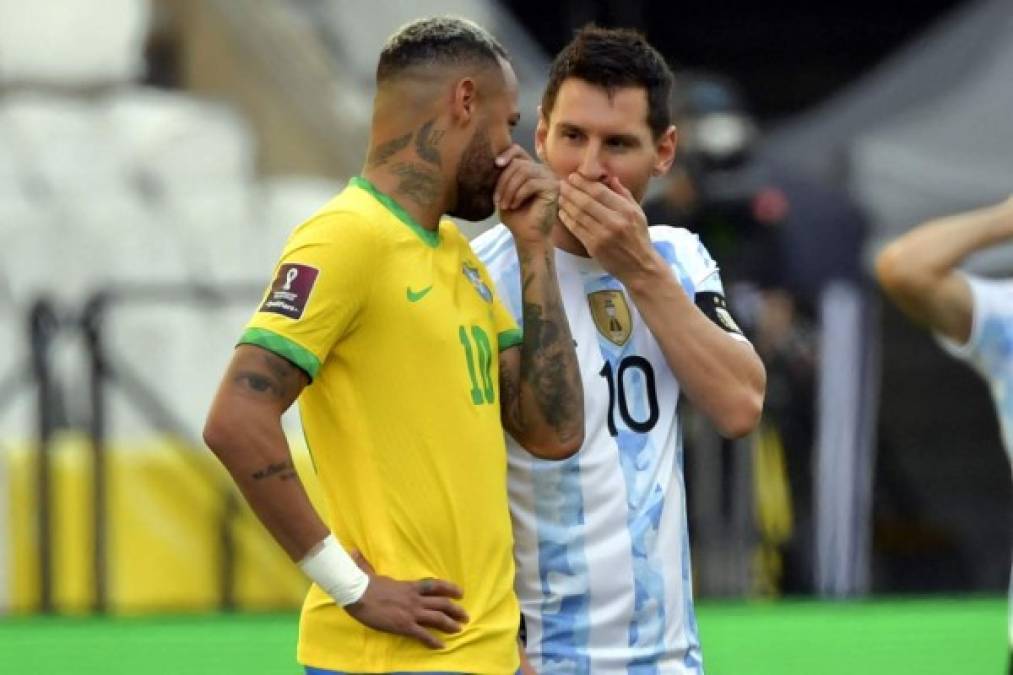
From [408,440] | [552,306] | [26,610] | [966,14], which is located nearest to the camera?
[408,440]

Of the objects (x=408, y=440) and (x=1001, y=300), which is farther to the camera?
(x=1001, y=300)

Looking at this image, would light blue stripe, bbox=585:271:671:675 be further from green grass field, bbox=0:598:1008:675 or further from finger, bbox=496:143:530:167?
green grass field, bbox=0:598:1008:675

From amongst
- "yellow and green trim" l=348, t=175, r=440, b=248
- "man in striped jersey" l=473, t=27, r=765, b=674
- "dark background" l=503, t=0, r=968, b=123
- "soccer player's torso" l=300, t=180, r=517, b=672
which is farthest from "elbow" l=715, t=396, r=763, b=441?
"dark background" l=503, t=0, r=968, b=123

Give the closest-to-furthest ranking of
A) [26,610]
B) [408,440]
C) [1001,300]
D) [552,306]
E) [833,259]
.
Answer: [408,440], [552,306], [1001,300], [26,610], [833,259]

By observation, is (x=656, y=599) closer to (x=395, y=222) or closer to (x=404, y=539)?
(x=404, y=539)

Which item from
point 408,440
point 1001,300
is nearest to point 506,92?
point 408,440

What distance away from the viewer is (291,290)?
152 inches

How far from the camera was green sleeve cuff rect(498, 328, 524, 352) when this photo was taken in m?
4.23

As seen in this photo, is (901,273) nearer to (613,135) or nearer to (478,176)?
(613,135)

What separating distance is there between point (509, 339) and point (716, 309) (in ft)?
1.70

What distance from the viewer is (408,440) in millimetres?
3930

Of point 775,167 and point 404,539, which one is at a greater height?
point 775,167

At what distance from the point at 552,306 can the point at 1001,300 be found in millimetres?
1348

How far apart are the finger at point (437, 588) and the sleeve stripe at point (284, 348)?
0.41 meters
